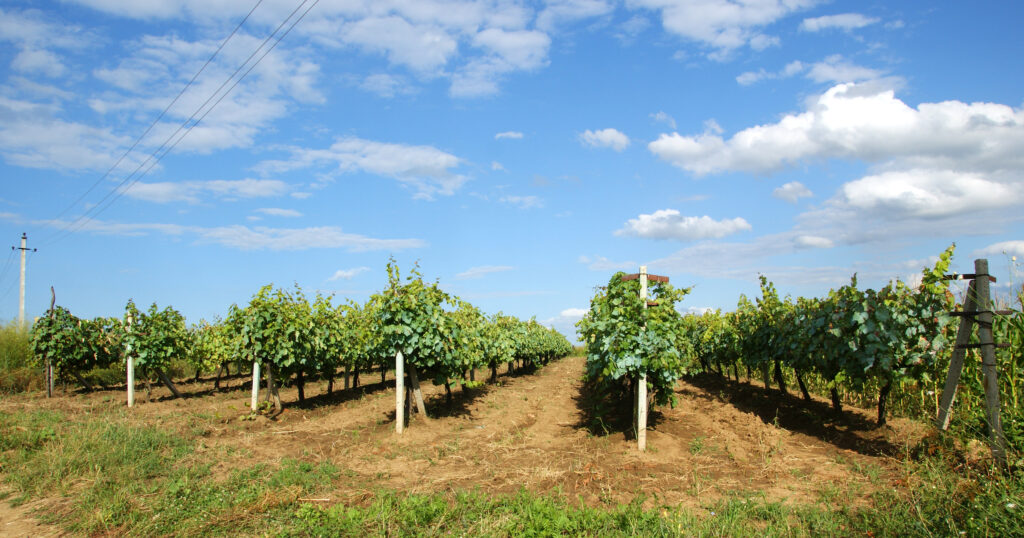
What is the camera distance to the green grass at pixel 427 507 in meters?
4.93

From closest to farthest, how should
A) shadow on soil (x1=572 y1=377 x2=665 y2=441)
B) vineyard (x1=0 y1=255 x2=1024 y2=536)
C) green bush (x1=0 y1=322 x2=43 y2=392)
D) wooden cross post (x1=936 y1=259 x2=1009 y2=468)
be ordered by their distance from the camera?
vineyard (x1=0 y1=255 x2=1024 y2=536) → wooden cross post (x1=936 y1=259 x2=1009 y2=468) → shadow on soil (x1=572 y1=377 x2=665 y2=441) → green bush (x1=0 y1=322 x2=43 y2=392)

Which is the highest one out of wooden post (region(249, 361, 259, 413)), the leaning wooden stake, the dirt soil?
the leaning wooden stake

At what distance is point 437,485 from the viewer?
6.75 meters

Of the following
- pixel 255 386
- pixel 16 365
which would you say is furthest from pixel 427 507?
pixel 16 365

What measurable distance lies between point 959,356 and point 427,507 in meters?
7.29

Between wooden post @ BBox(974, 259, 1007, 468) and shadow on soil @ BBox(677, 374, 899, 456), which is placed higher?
wooden post @ BBox(974, 259, 1007, 468)

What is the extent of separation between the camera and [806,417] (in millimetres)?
10023

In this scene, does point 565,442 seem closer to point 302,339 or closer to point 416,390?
point 416,390

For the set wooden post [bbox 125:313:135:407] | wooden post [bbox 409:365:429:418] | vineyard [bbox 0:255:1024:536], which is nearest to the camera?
vineyard [bbox 0:255:1024:536]

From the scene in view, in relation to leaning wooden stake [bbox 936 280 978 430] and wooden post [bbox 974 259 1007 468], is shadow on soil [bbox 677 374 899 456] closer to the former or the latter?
leaning wooden stake [bbox 936 280 978 430]

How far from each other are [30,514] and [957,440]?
11976mm

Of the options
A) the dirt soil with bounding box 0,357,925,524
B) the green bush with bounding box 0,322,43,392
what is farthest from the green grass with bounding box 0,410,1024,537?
the green bush with bounding box 0,322,43,392

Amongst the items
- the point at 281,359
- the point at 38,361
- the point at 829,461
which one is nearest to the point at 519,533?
the point at 829,461

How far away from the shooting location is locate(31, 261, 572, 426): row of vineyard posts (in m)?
9.98
